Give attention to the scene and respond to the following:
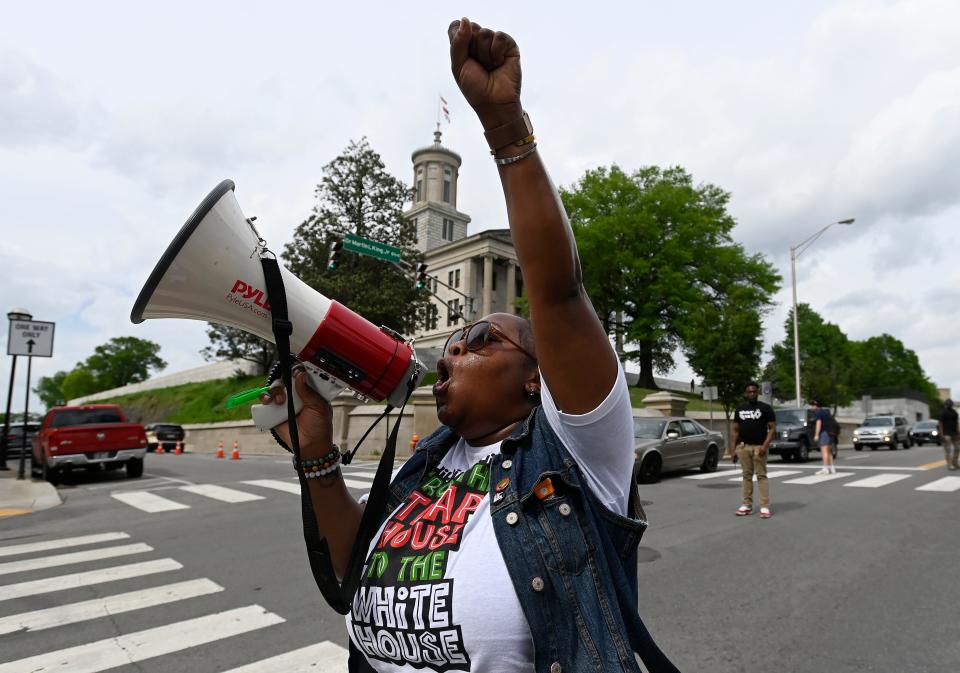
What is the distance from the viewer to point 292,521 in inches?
332

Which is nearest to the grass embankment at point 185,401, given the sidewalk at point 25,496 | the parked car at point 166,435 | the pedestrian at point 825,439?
the parked car at point 166,435

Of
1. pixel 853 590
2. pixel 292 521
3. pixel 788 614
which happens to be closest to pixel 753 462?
pixel 853 590

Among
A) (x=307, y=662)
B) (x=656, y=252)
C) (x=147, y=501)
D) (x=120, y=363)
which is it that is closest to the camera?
(x=307, y=662)

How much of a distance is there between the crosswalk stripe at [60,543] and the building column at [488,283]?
54.8m

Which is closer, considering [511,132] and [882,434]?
[511,132]

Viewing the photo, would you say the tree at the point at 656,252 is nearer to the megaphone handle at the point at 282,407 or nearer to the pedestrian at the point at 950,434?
the pedestrian at the point at 950,434

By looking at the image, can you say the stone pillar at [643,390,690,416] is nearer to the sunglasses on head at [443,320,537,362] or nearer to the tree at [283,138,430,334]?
the tree at [283,138,430,334]

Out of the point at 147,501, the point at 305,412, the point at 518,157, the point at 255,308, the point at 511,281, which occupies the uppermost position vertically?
the point at 511,281

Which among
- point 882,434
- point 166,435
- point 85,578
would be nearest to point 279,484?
point 85,578

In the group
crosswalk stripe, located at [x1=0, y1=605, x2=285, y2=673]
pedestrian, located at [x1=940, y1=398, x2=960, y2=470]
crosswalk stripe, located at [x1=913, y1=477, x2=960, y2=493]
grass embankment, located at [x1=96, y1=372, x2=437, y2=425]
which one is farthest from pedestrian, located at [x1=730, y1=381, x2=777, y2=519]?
grass embankment, located at [x1=96, y1=372, x2=437, y2=425]

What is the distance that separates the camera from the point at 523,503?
139 cm

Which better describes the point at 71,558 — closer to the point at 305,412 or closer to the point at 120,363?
the point at 305,412

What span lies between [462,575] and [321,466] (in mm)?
585

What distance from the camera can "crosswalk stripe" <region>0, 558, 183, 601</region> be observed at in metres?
5.48
